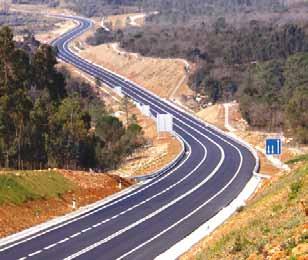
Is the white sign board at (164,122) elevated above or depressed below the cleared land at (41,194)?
below

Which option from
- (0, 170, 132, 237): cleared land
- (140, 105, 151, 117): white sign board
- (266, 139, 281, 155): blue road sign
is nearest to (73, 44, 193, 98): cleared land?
(140, 105, 151, 117): white sign board

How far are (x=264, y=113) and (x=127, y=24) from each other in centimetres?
11128

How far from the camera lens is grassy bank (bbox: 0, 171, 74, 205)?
2823 cm

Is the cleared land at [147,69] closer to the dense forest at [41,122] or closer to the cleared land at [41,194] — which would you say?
the dense forest at [41,122]

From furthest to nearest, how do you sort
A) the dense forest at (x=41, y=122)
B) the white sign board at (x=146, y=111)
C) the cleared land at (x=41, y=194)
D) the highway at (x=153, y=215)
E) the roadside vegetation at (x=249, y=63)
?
the white sign board at (x=146, y=111), the roadside vegetation at (x=249, y=63), the dense forest at (x=41, y=122), the cleared land at (x=41, y=194), the highway at (x=153, y=215)

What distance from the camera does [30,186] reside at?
97.0ft

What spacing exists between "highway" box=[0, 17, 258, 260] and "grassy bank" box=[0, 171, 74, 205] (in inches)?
67.2

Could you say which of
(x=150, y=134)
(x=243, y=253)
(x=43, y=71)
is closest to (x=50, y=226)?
(x=243, y=253)

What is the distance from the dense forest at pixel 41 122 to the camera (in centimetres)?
4284

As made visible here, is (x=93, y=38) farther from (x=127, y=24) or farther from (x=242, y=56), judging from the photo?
(x=242, y=56)

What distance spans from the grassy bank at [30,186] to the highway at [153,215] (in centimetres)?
171

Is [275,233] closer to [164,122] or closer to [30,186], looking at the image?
[30,186]

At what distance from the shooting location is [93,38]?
15388 centimetres

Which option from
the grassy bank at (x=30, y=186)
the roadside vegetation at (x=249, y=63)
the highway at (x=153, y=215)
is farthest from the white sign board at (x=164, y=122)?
the grassy bank at (x=30, y=186)
